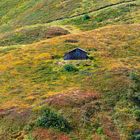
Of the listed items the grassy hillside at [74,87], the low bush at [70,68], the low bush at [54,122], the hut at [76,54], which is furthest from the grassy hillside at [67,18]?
the low bush at [54,122]

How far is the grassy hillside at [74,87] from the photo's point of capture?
65.9m

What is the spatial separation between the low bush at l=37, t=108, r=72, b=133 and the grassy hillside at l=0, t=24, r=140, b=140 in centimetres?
75

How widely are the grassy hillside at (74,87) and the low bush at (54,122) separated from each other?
0.75 m

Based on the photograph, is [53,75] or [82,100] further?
[53,75]

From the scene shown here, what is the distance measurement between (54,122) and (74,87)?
460 inches

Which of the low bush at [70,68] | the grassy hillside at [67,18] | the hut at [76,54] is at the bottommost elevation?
the grassy hillside at [67,18]

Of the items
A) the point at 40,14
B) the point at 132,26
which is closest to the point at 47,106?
the point at 132,26

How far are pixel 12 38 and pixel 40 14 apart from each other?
101ft

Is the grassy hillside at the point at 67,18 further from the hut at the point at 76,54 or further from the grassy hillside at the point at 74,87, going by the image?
the hut at the point at 76,54

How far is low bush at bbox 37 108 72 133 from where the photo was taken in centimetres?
6538

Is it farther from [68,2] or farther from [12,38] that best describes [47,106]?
[68,2]

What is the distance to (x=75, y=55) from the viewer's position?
90.8 m

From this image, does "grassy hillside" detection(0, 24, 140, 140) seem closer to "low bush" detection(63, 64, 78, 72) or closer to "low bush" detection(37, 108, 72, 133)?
"low bush" detection(63, 64, 78, 72)

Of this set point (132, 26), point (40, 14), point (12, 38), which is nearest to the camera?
point (132, 26)
